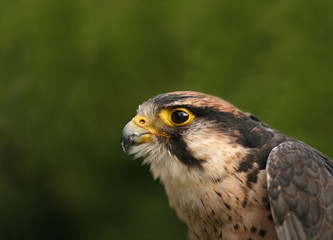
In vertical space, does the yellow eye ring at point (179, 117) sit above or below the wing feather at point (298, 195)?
above

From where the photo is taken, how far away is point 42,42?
3.92 metres

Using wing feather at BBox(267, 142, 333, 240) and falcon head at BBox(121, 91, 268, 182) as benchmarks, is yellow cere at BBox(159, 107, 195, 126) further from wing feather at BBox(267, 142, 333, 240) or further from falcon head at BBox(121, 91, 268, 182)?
wing feather at BBox(267, 142, 333, 240)

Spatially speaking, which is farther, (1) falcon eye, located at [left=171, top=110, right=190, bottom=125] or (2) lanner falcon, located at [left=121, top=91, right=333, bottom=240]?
(1) falcon eye, located at [left=171, top=110, right=190, bottom=125]

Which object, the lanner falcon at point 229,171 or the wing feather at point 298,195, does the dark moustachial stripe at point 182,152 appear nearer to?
the lanner falcon at point 229,171

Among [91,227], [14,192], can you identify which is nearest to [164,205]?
[91,227]

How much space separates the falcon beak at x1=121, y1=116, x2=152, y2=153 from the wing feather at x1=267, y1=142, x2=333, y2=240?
59 centimetres

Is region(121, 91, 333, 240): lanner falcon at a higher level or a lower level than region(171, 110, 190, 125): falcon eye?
lower

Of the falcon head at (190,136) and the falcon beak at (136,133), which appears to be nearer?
the falcon head at (190,136)

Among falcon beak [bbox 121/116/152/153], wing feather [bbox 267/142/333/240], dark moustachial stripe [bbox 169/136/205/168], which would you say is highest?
falcon beak [bbox 121/116/152/153]

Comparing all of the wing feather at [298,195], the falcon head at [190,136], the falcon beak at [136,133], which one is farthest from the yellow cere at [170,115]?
the wing feather at [298,195]

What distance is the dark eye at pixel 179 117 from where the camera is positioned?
2287 millimetres

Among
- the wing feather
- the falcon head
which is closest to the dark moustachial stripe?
the falcon head

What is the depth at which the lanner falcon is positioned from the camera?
2150mm

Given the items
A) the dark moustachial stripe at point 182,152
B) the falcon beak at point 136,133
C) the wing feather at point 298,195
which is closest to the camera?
the wing feather at point 298,195
